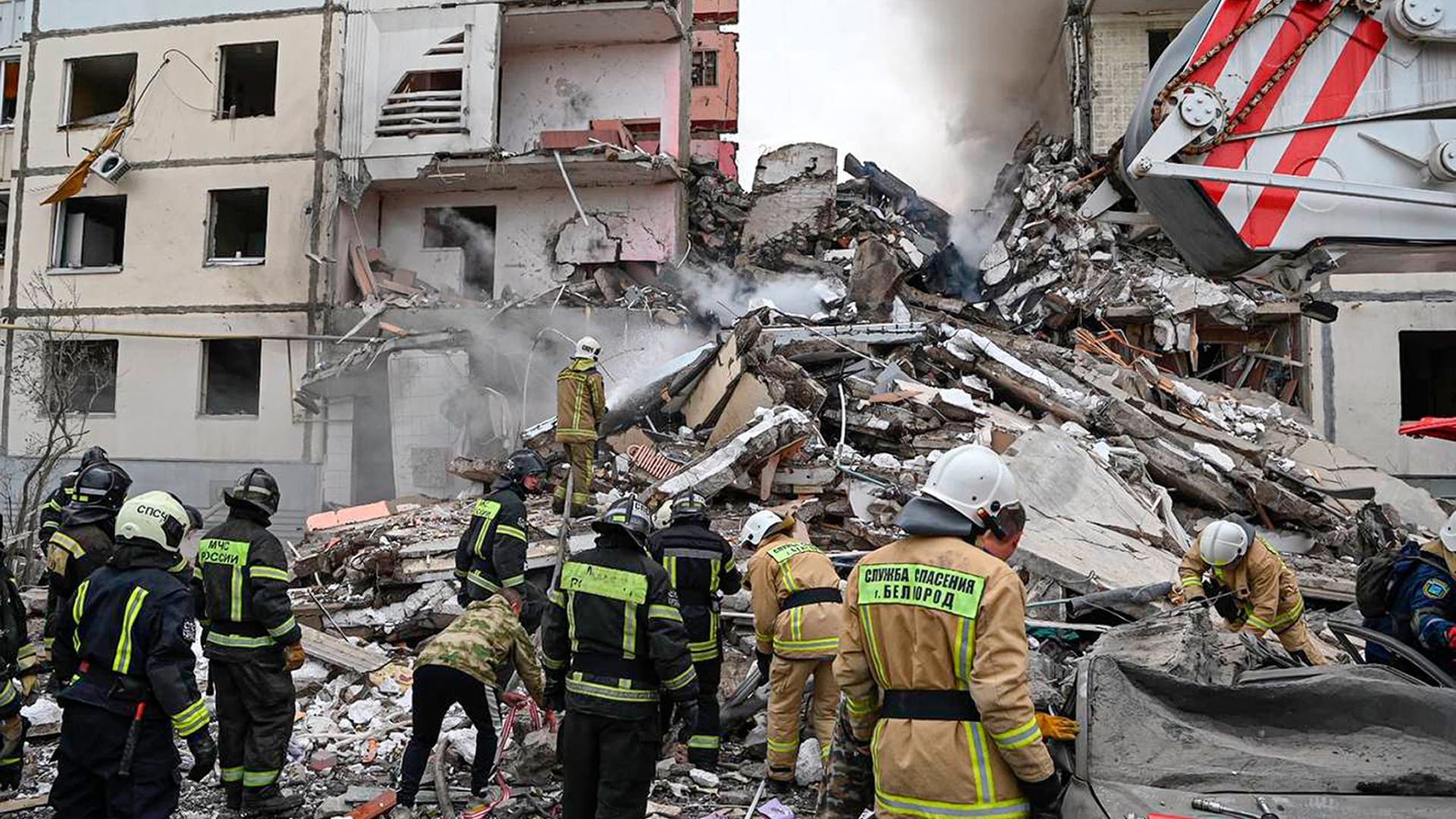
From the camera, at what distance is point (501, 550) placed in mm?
6086

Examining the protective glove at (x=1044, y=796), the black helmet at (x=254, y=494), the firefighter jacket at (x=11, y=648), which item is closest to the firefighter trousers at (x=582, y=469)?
the black helmet at (x=254, y=494)

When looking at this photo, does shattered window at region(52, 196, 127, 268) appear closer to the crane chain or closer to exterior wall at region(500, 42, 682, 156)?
exterior wall at region(500, 42, 682, 156)

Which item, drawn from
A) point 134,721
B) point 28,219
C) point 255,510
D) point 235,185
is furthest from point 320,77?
point 134,721

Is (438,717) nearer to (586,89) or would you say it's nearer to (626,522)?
(626,522)

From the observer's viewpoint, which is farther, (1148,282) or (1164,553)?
(1148,282)

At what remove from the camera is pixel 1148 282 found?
14789 millimetres

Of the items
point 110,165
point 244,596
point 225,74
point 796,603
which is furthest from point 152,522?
point 225,74

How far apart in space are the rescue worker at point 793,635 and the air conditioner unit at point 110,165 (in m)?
16.2

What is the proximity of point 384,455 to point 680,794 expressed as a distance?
1110cm

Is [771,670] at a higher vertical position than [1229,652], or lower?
lower

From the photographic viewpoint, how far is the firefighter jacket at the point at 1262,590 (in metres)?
5.81

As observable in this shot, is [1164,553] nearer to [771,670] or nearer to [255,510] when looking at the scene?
[771,670]

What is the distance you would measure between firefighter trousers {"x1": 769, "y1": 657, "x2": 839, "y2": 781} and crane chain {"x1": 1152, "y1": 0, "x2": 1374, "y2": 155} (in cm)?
330

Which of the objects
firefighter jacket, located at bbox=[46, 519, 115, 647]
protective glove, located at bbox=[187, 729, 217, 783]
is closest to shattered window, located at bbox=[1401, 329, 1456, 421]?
protective glove, located at bbox=[187, 729, 217, 783]
